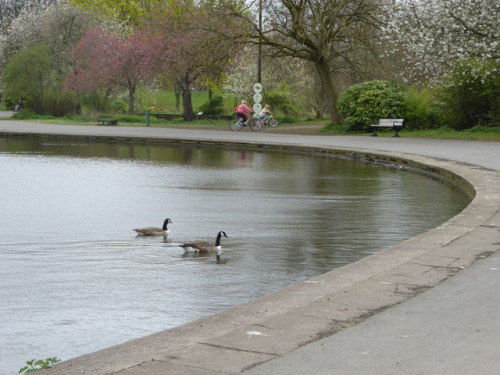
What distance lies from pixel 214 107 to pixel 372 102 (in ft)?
74.9

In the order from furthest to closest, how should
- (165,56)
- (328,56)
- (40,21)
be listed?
(40,21), (165,56), (328,56)

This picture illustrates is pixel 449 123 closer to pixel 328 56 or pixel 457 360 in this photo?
pixel 328 56

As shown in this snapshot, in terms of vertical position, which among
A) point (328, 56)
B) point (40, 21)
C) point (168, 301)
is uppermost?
point (40, 21)

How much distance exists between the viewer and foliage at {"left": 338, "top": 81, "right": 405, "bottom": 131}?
35.3 meters

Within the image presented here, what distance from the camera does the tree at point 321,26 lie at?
3656 cm

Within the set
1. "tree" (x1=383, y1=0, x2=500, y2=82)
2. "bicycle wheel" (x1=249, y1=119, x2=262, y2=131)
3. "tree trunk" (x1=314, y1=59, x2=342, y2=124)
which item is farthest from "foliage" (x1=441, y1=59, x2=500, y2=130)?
"bicycle wheel" (x1=249, y1=119, x2=262, y2=131)

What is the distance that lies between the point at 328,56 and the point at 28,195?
25321mm

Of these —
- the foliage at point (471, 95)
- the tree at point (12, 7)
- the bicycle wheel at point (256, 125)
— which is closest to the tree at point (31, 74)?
the bicycle wheel at point (256, 125)

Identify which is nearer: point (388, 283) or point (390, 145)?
point (388, 283)

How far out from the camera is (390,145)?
28641 mm

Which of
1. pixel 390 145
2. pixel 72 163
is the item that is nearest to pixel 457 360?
pixel 72 163

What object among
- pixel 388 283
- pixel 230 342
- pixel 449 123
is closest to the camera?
pixel 230 342

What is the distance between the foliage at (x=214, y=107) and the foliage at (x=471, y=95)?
2400cm

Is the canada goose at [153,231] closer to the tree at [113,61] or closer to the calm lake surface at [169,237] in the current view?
the calm lake surface at [169,237]
